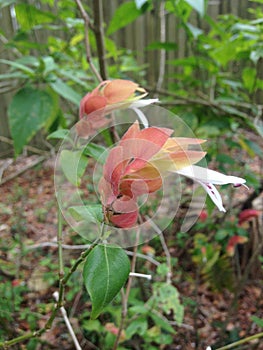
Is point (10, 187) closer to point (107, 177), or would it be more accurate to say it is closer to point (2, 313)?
point (2, 313)

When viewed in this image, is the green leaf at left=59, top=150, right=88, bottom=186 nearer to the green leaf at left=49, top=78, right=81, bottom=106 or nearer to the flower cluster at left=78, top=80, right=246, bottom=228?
the flower cluster at left=78, top=80, right=246, bottom=228

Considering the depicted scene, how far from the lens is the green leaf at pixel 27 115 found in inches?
29.4

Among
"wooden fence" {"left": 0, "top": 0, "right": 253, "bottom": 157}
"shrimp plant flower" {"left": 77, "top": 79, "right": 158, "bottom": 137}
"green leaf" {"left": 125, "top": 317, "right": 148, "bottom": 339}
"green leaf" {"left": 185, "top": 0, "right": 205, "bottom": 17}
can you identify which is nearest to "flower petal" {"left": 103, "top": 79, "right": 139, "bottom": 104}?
"shrimp plant flower" {"left": 77, "top": 79, "right": 158, "bottom": 137}

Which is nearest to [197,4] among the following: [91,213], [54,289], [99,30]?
[99,30]

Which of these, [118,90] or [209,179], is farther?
[118,90]

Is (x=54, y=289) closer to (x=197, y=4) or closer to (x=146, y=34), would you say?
(x=197, y=4)

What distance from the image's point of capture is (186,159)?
315 millimetres

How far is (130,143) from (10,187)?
6.45ft

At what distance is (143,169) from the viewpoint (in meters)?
0.32

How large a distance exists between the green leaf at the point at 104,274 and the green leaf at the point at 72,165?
79mm

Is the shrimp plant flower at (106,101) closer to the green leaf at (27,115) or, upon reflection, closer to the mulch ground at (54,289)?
A: the green leaf at (27,115)

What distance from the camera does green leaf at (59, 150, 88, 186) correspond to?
0.40 meters

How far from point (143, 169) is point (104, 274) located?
0.32 feet

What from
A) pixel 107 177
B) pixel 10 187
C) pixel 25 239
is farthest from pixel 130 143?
pixel 10 187
